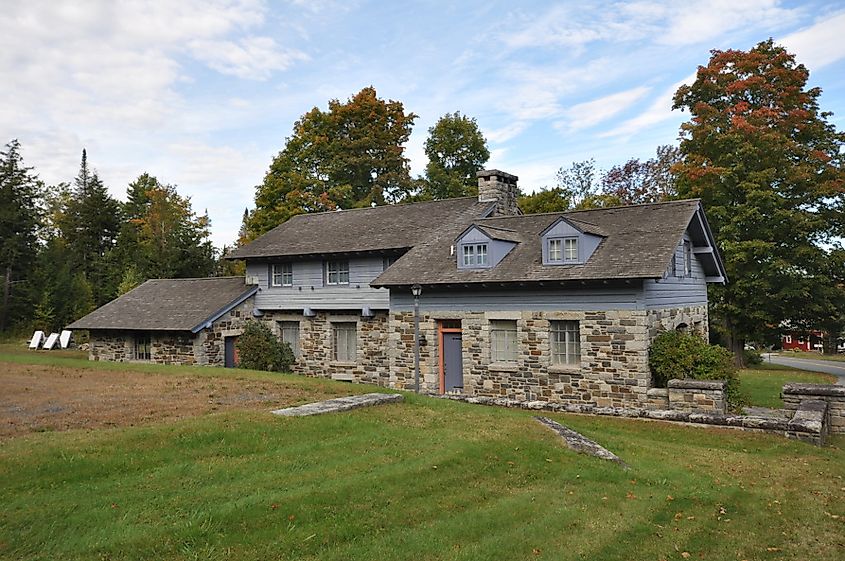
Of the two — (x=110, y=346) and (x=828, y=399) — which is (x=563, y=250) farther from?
(x=110, y=346)

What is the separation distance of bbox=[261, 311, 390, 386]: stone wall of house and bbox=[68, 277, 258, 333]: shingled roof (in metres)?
2.45

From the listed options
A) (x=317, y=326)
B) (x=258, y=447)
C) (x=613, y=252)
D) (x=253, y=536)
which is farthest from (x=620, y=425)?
(x=317, y=326)

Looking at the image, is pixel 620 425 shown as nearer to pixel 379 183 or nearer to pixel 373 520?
pixel 373 520

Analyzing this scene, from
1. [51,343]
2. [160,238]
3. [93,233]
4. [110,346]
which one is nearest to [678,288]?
[110,346]

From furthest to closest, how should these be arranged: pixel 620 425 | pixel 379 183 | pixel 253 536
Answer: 1. pixel 379 183
2. pixel 620 425
3. pixel 253 536

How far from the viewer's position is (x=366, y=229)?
26438 mm

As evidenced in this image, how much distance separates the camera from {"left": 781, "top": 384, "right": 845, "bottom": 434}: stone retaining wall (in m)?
14.6

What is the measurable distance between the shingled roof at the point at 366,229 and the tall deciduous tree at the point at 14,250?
23.3m

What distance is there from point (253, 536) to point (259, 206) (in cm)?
3619

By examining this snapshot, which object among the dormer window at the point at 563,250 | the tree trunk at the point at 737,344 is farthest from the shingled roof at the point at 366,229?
the tree trunk at the point at 737,344

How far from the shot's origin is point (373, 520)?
7.22m

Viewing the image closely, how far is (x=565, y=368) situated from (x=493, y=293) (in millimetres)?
3172

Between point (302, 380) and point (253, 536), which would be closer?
point (253, 536)

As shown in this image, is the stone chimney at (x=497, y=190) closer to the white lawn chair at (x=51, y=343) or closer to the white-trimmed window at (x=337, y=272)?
the white-trimmed window at (x=337, y=272)
